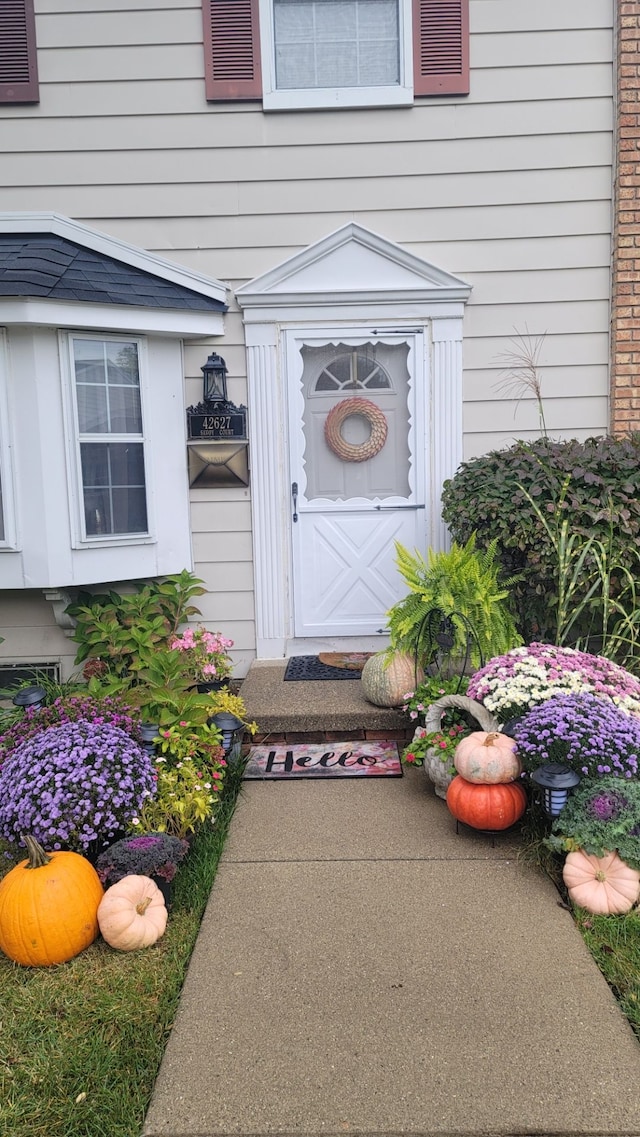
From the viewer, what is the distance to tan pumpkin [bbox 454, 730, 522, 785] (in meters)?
2.96

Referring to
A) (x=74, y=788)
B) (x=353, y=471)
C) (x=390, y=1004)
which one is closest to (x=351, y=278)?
(x=353, y=471)

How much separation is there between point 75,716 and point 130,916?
1.04 meters

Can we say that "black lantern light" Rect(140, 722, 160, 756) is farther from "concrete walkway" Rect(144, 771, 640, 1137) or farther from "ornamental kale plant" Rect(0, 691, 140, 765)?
"concrete walkway" Rect(144, 771, 640, 1137)

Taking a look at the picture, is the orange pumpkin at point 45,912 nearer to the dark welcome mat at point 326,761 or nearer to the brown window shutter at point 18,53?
the dark welcome mat at point 326,761

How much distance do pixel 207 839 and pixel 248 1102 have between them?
129 cm

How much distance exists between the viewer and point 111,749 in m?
2.96

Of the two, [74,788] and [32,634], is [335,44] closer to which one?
[32,634]

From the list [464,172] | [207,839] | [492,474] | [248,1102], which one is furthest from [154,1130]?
[464,172]

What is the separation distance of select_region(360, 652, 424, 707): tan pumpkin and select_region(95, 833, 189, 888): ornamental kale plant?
151 centimetres

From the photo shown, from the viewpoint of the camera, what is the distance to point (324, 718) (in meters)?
3.98

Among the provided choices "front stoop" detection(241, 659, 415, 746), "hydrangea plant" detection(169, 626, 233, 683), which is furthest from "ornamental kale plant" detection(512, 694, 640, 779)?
"hydrangea plant" detection(169, 626, 233, 683)

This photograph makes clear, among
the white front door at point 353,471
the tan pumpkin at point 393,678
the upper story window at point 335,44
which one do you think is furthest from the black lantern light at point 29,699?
the upper story window at point 335,44

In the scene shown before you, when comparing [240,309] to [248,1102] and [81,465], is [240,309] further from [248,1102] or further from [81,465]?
[248,1102]

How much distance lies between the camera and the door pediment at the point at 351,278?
15.4 feet
